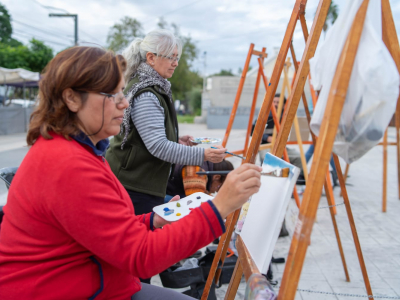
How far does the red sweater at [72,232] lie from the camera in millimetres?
916

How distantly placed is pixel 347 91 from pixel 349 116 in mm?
73

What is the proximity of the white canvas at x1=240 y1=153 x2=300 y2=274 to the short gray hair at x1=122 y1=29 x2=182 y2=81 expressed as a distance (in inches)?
38.3

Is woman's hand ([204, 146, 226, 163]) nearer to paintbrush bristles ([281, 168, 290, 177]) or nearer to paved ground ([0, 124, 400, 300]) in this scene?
paintbrush bristles ([281, 168, 290, 177])

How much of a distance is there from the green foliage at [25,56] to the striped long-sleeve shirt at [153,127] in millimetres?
19220

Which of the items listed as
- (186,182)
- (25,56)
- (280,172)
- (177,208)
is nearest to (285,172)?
(280,172)

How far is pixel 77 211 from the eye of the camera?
91cm

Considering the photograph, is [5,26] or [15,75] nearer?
[15,75]

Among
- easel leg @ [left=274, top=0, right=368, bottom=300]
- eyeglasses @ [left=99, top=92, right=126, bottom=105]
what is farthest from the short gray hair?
easel leg @ [left=274, top=0, right=368, bottom=300]

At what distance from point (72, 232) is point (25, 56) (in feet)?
67.4

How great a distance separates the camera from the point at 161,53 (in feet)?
6.23

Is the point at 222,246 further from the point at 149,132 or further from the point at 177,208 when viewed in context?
the point at 149,132

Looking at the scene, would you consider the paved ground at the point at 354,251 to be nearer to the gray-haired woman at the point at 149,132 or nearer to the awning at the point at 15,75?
the gray-haired woman at the point at 149,132

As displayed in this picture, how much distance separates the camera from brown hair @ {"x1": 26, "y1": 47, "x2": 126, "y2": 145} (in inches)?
38.2

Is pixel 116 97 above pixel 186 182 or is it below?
above
